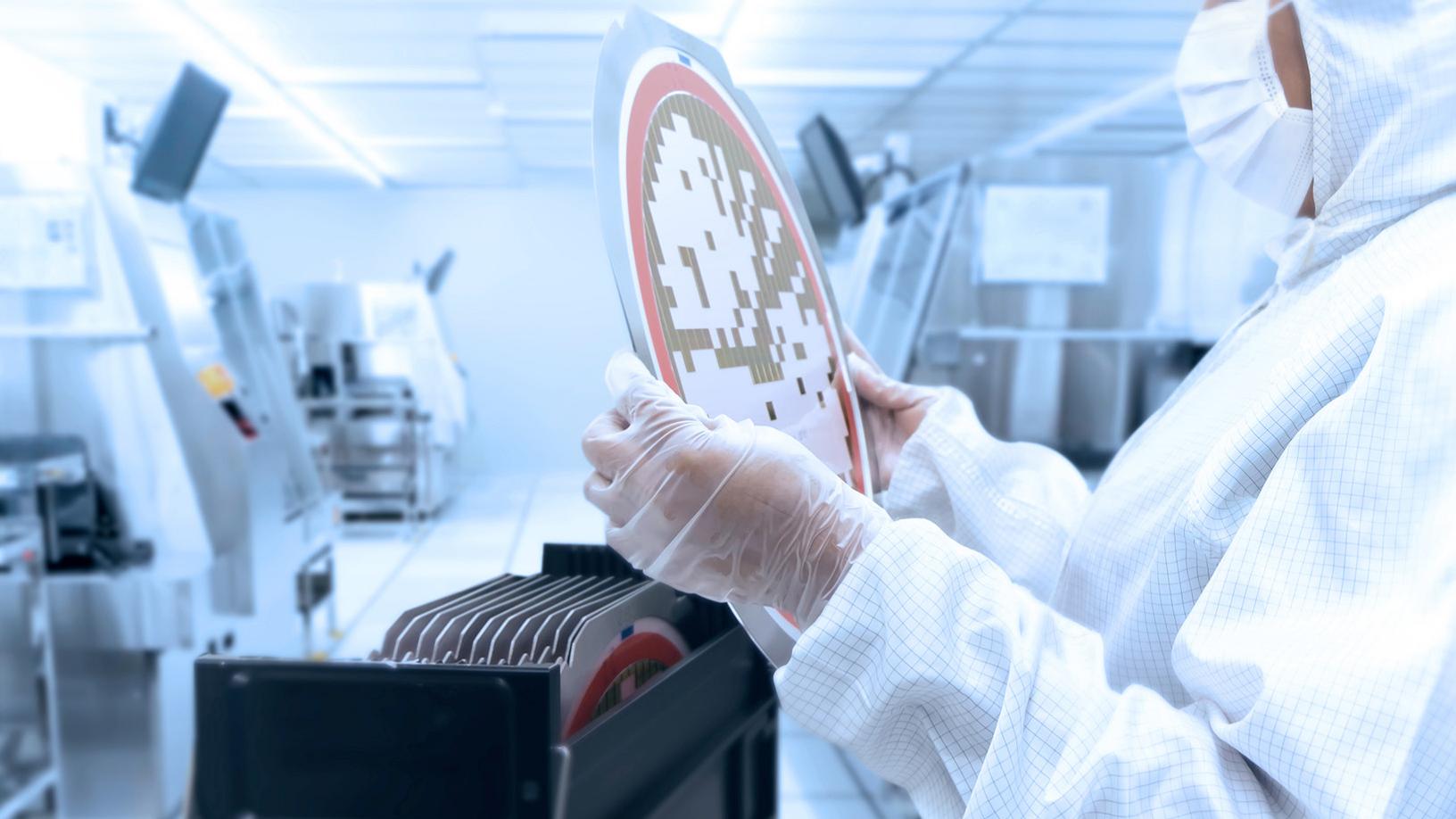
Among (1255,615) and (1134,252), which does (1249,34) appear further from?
(1134,252)

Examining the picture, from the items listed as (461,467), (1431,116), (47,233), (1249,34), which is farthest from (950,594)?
(461,467)

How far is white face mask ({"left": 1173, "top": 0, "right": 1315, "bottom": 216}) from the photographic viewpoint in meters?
0.82

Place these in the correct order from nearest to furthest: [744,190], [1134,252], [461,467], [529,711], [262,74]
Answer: [529,711] < [744,190] < [1134,252] < [262,74] < [461,467]

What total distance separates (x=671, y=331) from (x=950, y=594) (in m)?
0.24

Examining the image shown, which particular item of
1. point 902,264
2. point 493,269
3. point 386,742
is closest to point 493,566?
point 902,264

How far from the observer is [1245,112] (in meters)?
0.85

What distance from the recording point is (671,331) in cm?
60

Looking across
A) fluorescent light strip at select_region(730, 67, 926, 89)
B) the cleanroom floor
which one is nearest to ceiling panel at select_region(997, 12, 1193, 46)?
fluorescent light strip at select_region(730, 67, 926, 89)

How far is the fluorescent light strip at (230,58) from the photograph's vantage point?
377 centimetres

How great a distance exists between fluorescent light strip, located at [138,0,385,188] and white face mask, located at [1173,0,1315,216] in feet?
13.0

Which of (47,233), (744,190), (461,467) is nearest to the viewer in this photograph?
(744,190)

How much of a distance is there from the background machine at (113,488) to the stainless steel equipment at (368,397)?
309 centimetres

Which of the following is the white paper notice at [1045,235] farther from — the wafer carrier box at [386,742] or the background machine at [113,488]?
the wafer carrier box at [386,742]

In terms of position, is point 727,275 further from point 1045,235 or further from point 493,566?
point 493,566
